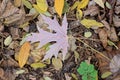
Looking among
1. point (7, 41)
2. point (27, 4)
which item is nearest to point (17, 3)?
point (27, 4)

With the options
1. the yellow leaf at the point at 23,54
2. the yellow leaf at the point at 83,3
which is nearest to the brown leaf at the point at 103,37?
the yellow leaf at the point at 83,3

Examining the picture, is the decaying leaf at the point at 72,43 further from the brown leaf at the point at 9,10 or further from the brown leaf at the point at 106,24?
the brown leaf at the point at 9,10

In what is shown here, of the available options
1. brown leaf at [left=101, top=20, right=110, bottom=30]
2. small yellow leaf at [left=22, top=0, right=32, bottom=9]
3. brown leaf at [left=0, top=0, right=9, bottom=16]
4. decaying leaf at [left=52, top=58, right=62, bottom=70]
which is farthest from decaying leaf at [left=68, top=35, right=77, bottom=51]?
brown leaf at [left=0, top=0, right=9, bottom=16]

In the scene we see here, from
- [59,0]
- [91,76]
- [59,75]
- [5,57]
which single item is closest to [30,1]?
[59,0]

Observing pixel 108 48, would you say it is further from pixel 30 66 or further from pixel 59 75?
pixel 30 66

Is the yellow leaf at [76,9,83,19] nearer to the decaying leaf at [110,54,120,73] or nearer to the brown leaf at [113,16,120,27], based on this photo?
the brown leaf at [113,16,120,27]
